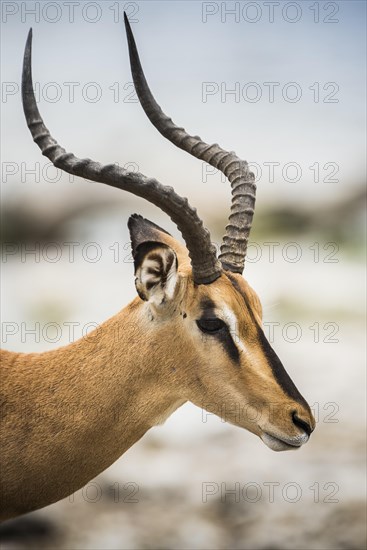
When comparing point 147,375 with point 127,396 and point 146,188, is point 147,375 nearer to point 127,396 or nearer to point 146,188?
point 127,396

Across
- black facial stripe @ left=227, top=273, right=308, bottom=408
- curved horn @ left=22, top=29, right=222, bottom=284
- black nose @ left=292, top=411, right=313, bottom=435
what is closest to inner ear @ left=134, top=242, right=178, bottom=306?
curved horn @ left=22, top=29, right=222, bottom=284

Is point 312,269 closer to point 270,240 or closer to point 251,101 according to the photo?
point 270,240

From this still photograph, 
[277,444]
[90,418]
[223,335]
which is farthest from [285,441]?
[90,418]

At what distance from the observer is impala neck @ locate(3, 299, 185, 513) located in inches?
219

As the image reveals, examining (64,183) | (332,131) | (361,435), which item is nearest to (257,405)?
(361,435)

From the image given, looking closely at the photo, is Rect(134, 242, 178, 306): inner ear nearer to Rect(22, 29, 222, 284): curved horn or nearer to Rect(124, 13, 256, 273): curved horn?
Rect(22, 29, 222, 284): curved horn

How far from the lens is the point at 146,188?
5.27 metres

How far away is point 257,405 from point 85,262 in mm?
9718

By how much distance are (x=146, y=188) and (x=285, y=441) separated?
1.80 meters

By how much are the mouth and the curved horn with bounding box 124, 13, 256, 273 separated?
1239 millimetres

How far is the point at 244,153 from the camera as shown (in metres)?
16.3

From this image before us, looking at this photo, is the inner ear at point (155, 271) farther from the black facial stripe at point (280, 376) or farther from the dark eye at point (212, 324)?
the black facial stripe at point (280, 376)

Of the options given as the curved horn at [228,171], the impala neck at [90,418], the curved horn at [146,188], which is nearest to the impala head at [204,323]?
the curved horn at [146,188]

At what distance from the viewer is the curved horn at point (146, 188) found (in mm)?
5285
